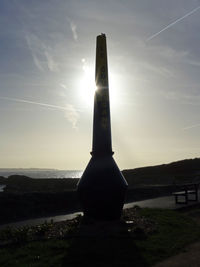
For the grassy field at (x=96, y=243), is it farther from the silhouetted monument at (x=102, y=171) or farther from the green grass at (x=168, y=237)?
the silhouetted monument at (x=102, y=171)

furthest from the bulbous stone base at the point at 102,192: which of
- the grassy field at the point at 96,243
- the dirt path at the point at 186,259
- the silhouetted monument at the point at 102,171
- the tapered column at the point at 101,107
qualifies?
the dirt path at the point at 186,259

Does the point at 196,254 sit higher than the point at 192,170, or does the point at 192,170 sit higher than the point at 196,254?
the point at 192,170

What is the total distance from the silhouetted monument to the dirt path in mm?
3188

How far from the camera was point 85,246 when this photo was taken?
8305mm

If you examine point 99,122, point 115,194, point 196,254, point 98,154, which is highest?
point 99,122

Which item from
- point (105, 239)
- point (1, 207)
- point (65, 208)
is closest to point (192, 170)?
point (65, 208)

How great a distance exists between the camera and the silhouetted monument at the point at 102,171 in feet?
35.8

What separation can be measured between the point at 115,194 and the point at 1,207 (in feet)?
17.4

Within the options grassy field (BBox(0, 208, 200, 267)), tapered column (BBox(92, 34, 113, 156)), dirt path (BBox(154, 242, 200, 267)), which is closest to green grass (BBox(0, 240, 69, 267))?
grassy field (BBox(0, 208, 200, 267))

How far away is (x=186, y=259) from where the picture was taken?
7387 millimetres

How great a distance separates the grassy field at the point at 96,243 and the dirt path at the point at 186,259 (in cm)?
18

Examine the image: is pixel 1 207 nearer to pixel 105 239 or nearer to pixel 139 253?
pixel 105 239

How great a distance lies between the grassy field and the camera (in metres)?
7.21

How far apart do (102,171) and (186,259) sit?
4.36m
